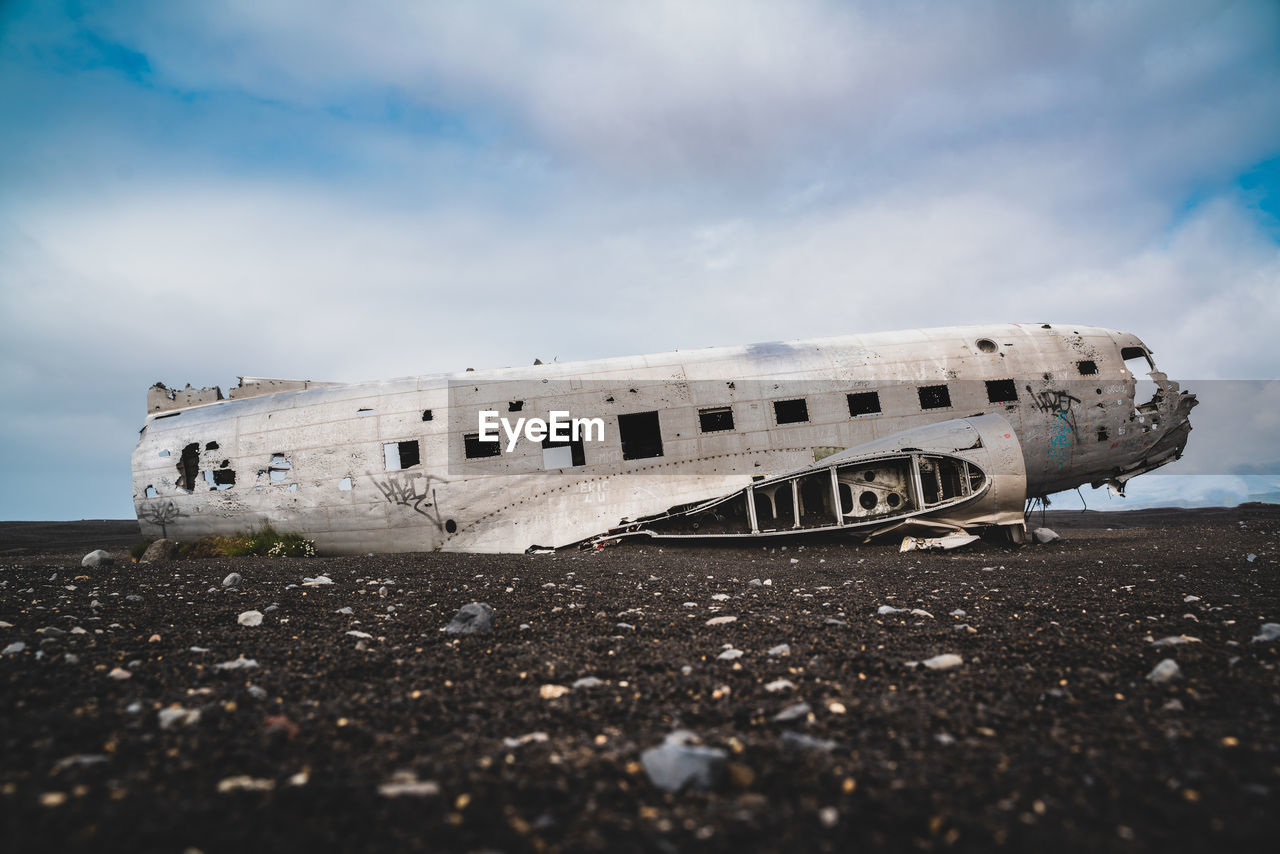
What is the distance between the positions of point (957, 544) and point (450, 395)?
10.8 metres

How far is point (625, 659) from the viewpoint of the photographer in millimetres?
3531

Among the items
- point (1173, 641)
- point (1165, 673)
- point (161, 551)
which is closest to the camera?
point (1165, 673)

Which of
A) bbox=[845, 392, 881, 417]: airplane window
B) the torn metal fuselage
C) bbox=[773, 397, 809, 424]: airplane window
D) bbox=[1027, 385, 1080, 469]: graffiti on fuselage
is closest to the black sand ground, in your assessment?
the torn metal fuselage

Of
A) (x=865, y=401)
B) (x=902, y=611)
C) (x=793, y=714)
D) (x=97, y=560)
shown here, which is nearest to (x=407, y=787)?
(x=793, y=714)

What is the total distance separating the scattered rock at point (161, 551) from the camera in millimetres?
12482

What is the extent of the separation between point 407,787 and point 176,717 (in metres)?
1.30

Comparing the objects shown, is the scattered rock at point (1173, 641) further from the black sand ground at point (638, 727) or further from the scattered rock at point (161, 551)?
the scattered rock at point (161, 551)

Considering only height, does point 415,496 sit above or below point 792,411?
below

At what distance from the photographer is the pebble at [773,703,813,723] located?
2467 millimetres

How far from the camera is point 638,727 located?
98.0 inches

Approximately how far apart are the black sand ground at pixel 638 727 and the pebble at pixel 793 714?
0.12 ft

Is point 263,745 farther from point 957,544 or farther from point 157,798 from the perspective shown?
point 957,544

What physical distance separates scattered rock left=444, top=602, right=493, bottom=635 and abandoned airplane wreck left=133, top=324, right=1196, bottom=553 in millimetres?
7917

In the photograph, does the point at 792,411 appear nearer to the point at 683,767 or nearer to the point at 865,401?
the point at 865,401
